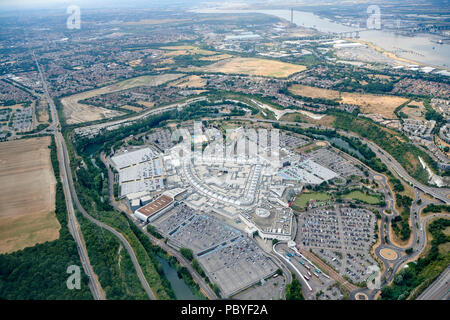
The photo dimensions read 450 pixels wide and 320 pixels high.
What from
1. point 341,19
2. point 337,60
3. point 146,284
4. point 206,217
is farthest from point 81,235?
point 341,19

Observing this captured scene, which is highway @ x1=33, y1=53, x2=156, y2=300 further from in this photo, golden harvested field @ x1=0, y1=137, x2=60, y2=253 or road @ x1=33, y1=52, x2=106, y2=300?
golden harvested field @ x1=0, y1=137, x2=60, y2=253

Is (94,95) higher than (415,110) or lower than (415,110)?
higher

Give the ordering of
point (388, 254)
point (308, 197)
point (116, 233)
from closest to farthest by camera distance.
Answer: point (388, 254)
point (116, 233)
point (308, 197)

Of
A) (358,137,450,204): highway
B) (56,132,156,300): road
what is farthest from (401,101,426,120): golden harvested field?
(56,132,156,300): road

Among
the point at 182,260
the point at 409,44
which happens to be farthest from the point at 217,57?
the point at 182,260

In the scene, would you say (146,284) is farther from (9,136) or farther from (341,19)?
(341,19)

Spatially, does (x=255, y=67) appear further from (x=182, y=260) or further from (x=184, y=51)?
(x=182, y=260)
